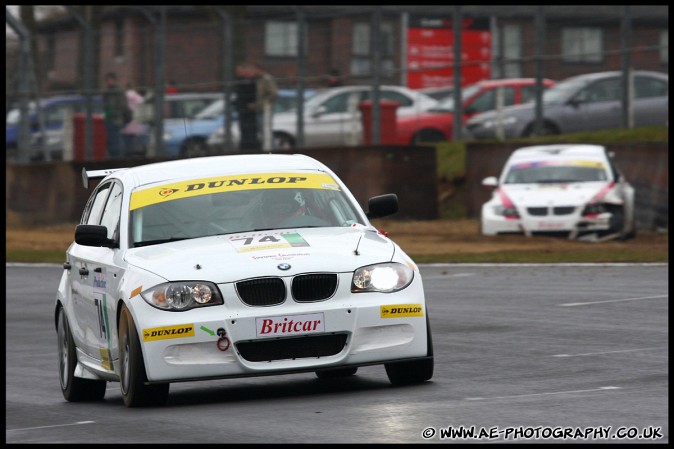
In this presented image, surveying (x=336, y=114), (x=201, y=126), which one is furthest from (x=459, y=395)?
(x=201, y=126)

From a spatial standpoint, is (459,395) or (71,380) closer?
(459,395)

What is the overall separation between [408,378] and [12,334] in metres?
6.83

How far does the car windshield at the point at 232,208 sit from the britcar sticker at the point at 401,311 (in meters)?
1.03

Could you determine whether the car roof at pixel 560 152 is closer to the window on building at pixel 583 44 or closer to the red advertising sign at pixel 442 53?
the window on building at pixel 583 44

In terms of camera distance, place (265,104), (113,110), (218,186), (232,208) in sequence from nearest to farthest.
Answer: (232,208)
(218,186)
(265,104)
(113,110)

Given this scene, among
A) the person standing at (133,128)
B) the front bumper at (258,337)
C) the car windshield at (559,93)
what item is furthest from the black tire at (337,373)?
the person standing at (133,128)

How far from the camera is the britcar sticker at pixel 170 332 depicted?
9727 millimetres

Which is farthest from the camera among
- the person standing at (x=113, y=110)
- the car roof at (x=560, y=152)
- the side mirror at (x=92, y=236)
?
the person standing at (x=113, y=110)

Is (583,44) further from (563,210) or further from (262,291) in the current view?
(262,291)

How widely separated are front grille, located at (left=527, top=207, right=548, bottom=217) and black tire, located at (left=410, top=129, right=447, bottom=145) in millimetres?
7333

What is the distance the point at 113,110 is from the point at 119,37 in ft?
5.61

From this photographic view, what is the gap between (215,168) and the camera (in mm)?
11266

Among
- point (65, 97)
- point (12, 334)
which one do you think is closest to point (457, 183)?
point (65, 97)

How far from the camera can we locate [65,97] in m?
36.6
